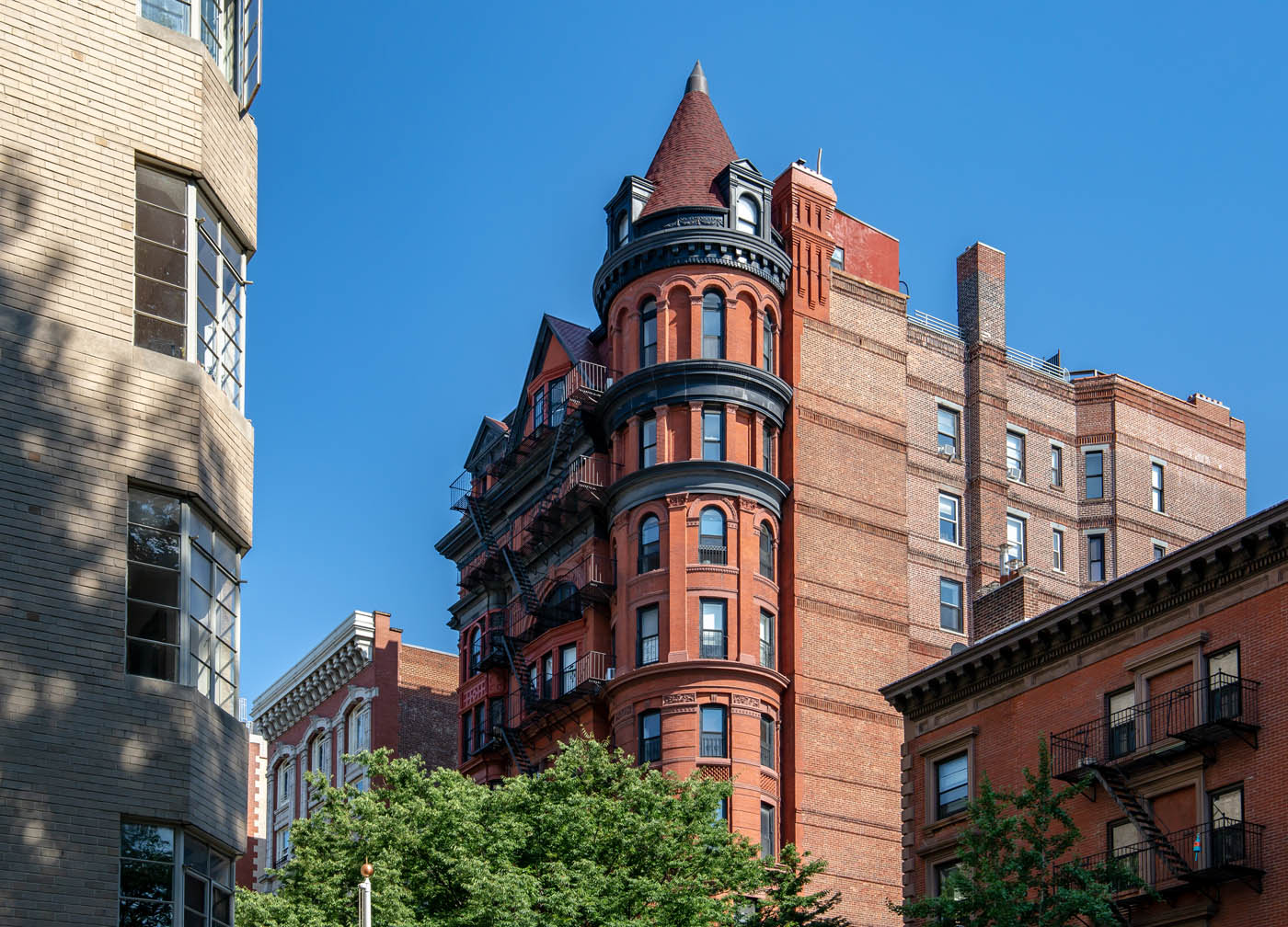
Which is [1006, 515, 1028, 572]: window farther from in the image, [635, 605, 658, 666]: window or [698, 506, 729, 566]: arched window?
[635, 605, 658, 666]: window

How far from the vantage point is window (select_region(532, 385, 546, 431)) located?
66.1 metres

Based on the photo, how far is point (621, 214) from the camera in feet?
202

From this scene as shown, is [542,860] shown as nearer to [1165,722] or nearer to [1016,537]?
[1165,722]

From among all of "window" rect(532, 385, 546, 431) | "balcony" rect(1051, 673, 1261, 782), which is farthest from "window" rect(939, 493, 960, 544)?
"balcony" rect(1051, 673, 1261, 782)

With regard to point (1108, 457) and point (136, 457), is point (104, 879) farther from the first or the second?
point (1108, 457)

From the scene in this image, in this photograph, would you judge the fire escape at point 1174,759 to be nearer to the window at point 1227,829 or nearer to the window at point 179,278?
the window at point 1227,829

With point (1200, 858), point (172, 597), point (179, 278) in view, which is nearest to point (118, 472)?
point (172, 597)

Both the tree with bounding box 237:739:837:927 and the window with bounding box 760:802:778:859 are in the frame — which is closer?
the tree with bounding box 237:739:837:927

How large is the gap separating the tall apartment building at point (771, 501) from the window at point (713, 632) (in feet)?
0.20

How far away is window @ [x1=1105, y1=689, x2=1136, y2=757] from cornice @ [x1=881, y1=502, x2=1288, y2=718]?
1.39 m

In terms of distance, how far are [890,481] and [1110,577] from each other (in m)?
9.57

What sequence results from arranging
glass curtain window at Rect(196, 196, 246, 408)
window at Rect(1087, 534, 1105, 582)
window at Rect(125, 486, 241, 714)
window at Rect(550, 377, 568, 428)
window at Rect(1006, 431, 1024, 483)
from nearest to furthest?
window at Rect(125, 486, 241, 714), glass curtain window at Rect(196, 196, 246, 408), window at Rect(550, 377, 568, 428), window at Rect(1006, 431, 1024, 483), window at Rect(1087, 534, 1105, 582)

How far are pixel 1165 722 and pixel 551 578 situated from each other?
27120mm

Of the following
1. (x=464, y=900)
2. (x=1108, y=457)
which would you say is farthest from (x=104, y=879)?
(x=1108, y=457)
